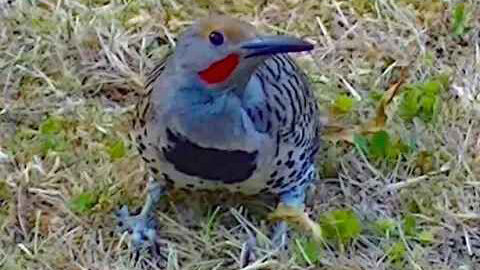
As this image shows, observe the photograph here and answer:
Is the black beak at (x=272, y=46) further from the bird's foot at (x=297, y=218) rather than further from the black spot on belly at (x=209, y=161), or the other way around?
the bird's foot at (x=297, y=218)

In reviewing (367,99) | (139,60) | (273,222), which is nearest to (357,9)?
(367,99)

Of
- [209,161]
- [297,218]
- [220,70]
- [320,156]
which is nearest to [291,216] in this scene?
[297,218]

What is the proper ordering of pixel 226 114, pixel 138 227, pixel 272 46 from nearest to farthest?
pixel 272 46, pixel 226 114, pixel 138 227

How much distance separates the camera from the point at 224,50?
2.83 m

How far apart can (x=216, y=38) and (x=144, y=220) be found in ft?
2.08

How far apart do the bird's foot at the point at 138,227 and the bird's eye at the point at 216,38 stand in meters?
0.62

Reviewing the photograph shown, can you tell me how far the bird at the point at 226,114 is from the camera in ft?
9.36

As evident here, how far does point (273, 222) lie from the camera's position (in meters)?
3.32

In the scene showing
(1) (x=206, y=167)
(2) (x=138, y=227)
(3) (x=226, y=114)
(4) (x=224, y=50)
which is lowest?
(2) (x=138, y=227)

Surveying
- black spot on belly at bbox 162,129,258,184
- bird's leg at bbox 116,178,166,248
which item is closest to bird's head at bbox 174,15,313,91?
black spot on belly at bbox 162,129,258,184

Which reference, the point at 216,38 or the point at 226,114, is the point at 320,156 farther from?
the point at 216,38

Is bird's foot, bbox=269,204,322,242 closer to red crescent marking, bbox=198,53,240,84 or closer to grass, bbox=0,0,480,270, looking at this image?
grass, bbox=0,0,480,270

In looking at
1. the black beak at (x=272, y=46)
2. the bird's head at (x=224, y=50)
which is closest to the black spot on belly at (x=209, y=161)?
the bird's head at (x=224, y=50)

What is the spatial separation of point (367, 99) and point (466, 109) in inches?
10.8
